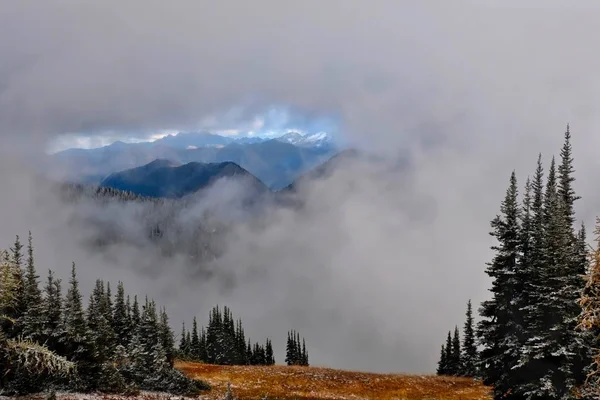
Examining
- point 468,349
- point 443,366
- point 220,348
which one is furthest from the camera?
point 220,348

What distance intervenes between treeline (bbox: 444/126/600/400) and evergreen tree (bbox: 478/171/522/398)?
0.07 m

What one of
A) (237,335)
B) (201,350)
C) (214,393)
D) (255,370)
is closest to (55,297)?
(214,393)

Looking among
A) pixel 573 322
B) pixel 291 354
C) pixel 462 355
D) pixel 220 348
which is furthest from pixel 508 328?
pixel 291 354

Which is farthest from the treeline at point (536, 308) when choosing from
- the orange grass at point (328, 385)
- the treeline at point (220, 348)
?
the treeline at point (220, 348)

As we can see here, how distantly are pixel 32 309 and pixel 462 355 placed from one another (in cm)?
6302

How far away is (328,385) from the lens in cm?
4884

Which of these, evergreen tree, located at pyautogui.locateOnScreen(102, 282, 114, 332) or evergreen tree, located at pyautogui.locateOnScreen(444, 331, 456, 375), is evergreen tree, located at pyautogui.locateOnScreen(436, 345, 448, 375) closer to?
evergreen tree, located at pyautogui.locateOnScreen(444, 331, 456, 375)

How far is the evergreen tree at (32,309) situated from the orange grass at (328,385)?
47.5 ft

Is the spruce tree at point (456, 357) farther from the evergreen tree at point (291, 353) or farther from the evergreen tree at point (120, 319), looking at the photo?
the evergreen tree at point (120, 319)

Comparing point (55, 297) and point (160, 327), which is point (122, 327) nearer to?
point (160, 327)

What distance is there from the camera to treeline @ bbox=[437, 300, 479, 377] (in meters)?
64.6

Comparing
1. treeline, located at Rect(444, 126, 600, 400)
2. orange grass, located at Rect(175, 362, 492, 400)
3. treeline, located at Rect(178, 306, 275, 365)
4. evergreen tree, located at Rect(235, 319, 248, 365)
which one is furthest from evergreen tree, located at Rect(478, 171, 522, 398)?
evergreen tree, located at Rect(235, 319, 248, 365)

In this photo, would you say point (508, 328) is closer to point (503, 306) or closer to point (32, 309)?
point (503, 306)

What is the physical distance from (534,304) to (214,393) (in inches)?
1106
